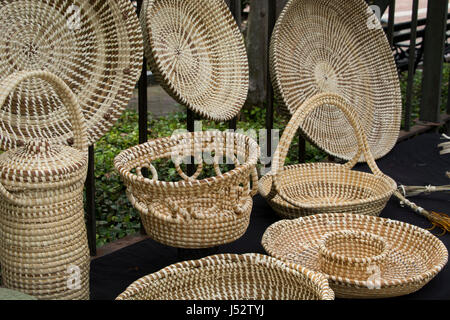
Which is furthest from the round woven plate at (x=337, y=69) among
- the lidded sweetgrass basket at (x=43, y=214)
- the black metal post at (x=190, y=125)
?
the lidded sweetgrass basket at (x=43, y=214)

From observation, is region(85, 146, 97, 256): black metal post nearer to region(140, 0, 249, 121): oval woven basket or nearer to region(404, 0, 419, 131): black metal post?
region(140, 0, 249, 121): oval woven basket

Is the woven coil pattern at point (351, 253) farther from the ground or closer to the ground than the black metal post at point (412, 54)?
closer to the ground

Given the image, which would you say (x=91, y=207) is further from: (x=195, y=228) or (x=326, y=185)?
(x=326, y=185)

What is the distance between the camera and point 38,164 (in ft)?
4.45

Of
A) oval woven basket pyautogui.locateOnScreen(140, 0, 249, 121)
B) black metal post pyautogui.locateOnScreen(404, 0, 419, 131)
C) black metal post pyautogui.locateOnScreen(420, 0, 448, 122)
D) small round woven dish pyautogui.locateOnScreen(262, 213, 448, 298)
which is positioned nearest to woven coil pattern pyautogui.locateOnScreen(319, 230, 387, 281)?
small round woven dish pyautogui.locateOnScreen(262, 213, 448, 298)

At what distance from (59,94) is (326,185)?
1.27m

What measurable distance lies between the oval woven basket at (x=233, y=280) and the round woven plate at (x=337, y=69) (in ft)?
3.21

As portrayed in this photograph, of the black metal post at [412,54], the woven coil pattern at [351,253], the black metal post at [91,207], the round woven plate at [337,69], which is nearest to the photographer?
the woven coil pattern at [351,253]

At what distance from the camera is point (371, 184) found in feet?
7.49

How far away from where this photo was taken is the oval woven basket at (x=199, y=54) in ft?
6.32

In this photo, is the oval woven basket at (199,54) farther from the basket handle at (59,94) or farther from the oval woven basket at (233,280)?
the oval woven basket at (233,280)

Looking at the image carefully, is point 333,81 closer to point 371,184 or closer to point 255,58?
point 371,184
